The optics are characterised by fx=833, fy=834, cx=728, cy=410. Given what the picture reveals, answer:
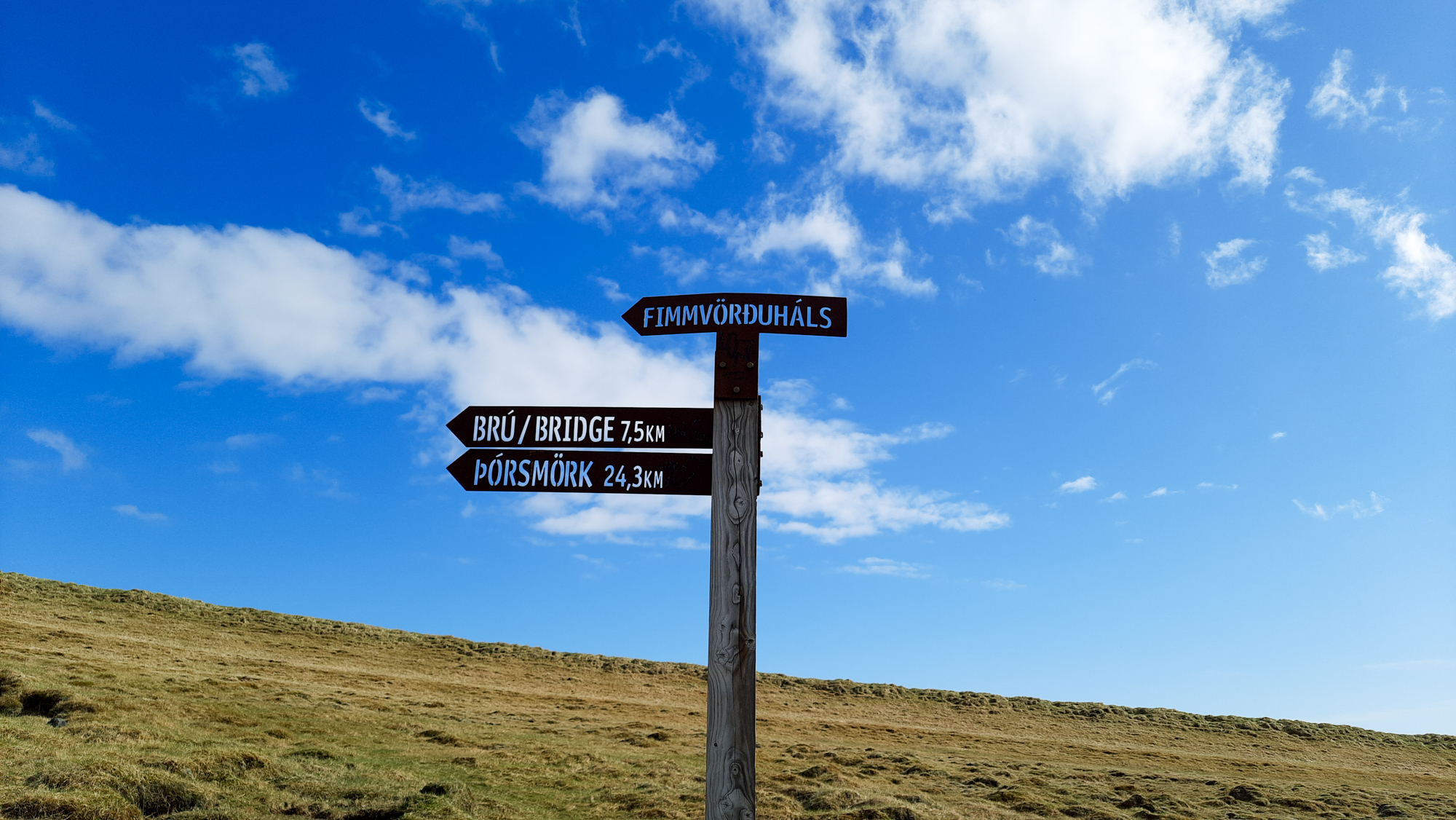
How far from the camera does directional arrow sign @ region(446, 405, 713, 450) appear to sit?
20.6 feet

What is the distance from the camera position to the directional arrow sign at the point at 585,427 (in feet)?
20.6

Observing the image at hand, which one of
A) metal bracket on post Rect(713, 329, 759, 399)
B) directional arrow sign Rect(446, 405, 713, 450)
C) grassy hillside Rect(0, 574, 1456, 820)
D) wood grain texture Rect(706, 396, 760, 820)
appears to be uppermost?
metal bracket on post Rect(713, 329, 759, 399)

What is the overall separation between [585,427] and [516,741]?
19173 millimetres

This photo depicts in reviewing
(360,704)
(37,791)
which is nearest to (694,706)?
(360,704)

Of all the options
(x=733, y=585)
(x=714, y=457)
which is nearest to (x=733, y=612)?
Result: (x=733, y=585)

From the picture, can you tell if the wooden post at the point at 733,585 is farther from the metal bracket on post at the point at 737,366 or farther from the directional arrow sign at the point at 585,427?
the directional arrow sign at the point at 585,427

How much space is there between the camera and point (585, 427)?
21.2 feet

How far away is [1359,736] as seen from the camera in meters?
51.8

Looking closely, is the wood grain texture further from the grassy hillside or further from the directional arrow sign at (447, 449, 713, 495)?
the grassy hillside

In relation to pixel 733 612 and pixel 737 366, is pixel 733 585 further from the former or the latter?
pixel 737 366

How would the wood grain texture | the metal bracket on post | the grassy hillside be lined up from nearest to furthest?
the wood grain texture → the metal bracket on post → the grassy hillside

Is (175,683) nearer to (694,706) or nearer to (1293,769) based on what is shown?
(694,706)

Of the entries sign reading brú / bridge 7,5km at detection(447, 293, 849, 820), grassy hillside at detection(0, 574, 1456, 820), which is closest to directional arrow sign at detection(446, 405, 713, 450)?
sign reading brú / bridge 7,5km at detection(447, 293, 849, 820)

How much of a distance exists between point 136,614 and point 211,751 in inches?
1623
